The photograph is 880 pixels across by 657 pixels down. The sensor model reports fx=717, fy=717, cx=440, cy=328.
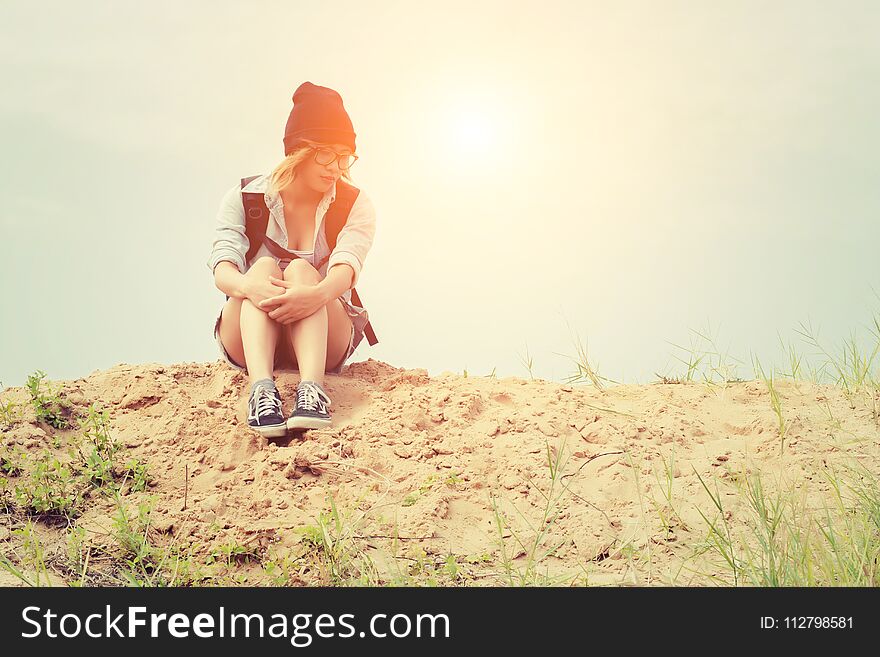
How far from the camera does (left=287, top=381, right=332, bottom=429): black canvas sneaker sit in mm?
3420

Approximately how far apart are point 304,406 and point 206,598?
1.52 metres

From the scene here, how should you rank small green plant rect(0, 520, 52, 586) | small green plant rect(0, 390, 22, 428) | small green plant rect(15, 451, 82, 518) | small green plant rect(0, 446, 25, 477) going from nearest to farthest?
small green plant rect(0, 520, 52, 586), small green plant rect(15, 451, 82, 518), small green plant rect(0, 446, 25, 477), small green plant rect(0, 390, 22, 428)

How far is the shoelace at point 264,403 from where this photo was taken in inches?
135

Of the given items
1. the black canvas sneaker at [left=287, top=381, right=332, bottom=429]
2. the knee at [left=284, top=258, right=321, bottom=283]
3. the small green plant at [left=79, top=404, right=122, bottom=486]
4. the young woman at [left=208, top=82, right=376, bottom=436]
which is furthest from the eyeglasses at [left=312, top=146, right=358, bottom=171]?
the small green plant at [left=79, top=404, right=122, bottom=486]

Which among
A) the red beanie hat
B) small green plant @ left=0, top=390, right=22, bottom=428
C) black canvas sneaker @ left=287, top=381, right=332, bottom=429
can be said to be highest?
the red beanie hat

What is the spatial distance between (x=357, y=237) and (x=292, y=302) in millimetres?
581

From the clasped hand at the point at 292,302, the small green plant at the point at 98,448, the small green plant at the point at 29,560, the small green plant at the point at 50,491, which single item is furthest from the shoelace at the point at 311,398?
the small green plant at the point at 29,560

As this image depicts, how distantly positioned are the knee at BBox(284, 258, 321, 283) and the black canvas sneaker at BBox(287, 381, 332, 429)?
0.55 meters

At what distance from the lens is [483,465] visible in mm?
3158

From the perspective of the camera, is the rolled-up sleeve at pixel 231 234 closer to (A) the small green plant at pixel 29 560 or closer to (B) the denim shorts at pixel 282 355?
(B) the denim shorts at pixel 282 355

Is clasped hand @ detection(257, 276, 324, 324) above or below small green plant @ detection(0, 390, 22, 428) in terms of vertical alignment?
above

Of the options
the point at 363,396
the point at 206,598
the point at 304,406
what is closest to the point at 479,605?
the point at 206,598

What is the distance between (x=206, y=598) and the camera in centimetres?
201

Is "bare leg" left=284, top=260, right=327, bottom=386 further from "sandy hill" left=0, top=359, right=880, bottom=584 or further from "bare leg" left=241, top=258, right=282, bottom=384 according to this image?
"sandy hill" left=0, top=359, right=880, bottom=584
